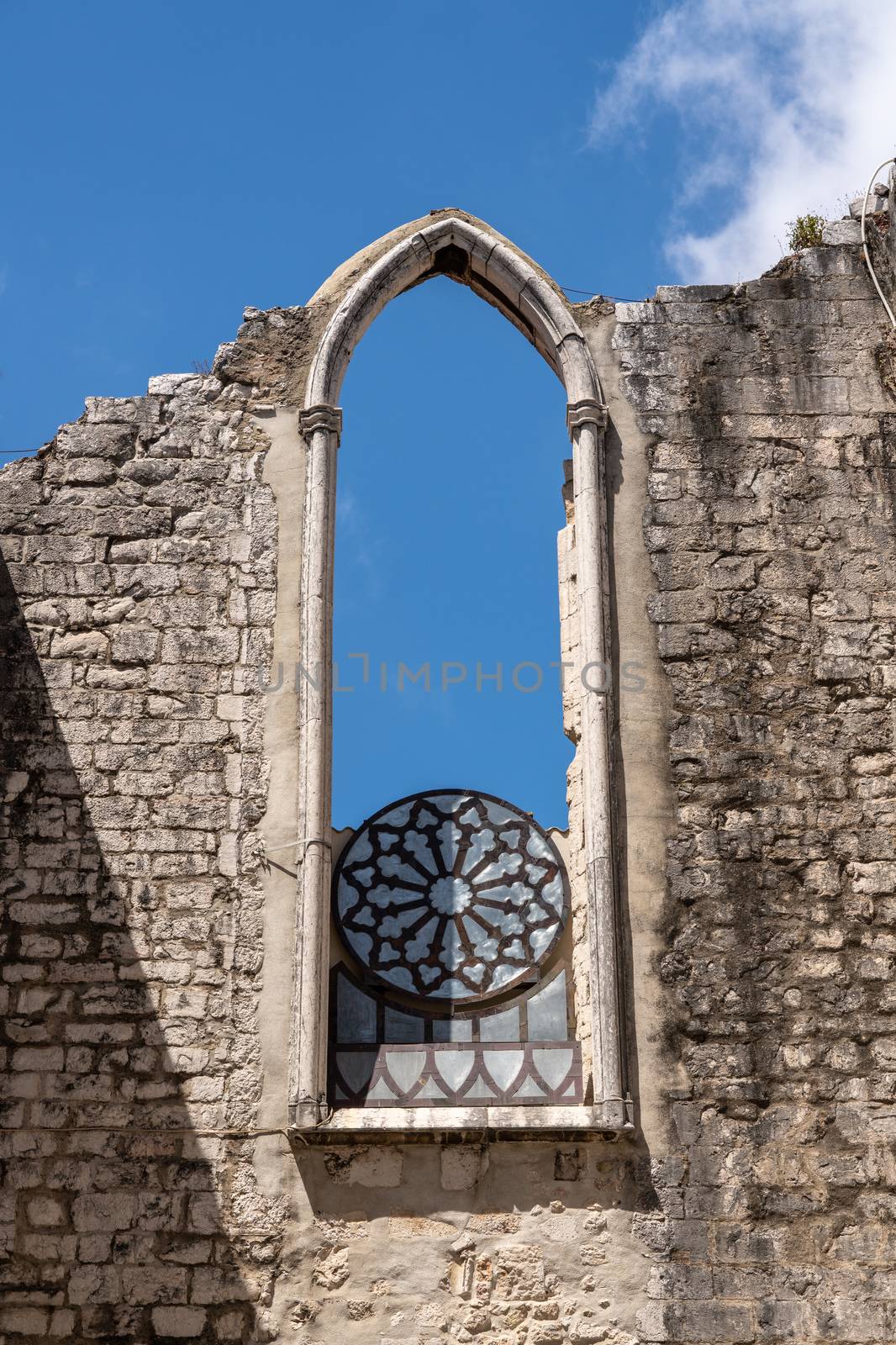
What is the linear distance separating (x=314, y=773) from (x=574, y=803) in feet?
3.57

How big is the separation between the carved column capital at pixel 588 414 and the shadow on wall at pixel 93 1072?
238cm

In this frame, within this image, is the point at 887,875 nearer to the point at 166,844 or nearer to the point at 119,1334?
the point at 166,844

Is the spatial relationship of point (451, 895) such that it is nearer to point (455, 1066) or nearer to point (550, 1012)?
point (550, 1012)

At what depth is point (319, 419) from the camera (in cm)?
764

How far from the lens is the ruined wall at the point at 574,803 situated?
20.4 ft

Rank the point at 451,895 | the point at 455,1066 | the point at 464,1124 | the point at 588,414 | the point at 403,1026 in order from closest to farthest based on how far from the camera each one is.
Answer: the point at 464,1124 → the point at 455,1066 → the point at 403,1026 → the point at 451,895 → the point at 588,414

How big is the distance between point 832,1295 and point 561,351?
4114 millimetres

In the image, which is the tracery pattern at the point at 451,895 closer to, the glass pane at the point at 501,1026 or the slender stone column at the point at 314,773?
the glass pane at the point at 501,1026

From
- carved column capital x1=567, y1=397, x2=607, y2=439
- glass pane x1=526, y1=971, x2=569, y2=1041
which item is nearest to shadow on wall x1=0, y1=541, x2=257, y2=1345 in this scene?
glass pane x1=526, y1=971, x2=569, y2=1041

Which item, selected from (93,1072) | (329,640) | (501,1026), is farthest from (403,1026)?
(329,640)

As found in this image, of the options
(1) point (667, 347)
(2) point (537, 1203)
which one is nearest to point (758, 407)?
(1) point (667, 347)

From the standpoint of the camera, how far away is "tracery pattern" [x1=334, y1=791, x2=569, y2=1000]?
275 inches

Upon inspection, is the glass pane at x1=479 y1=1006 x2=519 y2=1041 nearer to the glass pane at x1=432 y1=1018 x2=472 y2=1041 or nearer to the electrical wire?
the glass pane at x1=432 y1=1018 x2=472 y2=1041

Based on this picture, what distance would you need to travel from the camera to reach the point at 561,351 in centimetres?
784
